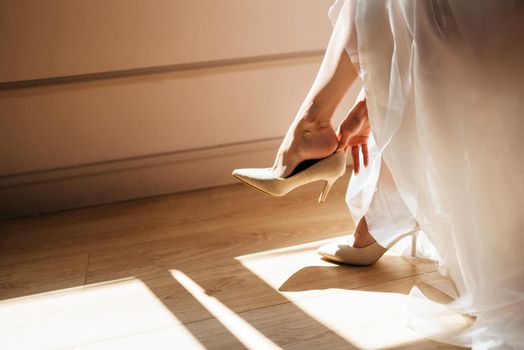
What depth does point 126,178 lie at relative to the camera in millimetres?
1680

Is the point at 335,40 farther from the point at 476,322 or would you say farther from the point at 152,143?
the point at 152,143

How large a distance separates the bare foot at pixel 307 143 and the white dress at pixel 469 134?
21 cm

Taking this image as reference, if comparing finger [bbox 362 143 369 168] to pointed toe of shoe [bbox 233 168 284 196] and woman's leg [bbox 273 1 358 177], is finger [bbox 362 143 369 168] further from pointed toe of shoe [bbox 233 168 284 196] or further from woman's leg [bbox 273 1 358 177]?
pointed toe of shoe [bbox 233 168 284 196]

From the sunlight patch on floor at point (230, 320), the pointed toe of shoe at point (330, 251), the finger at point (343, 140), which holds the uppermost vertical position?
the finger at point (343, 140)

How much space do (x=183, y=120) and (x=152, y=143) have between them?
118 mm

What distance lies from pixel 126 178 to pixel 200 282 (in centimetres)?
68

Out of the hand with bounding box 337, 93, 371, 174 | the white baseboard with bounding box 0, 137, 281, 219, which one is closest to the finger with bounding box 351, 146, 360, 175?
the hand with bounding box 337, 93, 371, 174

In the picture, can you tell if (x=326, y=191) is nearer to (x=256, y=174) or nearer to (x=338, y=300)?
(x=256, y=174)

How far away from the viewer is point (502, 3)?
816 millimetres

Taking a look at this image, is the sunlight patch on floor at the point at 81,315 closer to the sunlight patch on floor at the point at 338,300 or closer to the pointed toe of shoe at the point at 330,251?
the sunlight patch on floor at the point at 338,300

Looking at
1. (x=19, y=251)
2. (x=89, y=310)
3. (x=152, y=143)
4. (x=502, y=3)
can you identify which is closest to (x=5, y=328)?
(x=89, y=310)

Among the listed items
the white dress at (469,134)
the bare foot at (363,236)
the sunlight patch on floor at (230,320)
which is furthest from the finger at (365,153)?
the sunlight patch on floor at (230,320)

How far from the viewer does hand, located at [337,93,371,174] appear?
1.07m

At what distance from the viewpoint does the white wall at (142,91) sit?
1543mm
